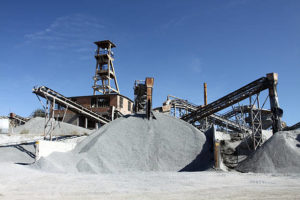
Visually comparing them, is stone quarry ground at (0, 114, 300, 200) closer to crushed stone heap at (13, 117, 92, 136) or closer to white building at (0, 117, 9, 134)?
crushed stone heap at (13, 117, 92, 136)

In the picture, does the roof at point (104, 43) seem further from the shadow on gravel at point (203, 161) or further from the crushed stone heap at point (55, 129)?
the shadow on gravel at point (203, 161)

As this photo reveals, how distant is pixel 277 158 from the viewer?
→ 49.8 feet

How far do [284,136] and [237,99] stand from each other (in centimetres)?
680

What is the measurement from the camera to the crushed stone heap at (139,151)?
1611 centimetres

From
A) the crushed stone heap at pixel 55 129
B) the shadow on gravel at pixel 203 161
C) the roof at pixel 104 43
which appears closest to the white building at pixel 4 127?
the crushed stone heap at pixel 55 129

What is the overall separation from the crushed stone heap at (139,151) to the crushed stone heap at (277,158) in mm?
2429

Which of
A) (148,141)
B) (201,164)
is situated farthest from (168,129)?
(201,164)

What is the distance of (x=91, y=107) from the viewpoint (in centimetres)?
3347

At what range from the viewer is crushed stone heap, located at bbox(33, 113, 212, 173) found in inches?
634

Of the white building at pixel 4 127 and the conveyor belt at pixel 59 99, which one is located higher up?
the conveyor belt at pixel 59 99

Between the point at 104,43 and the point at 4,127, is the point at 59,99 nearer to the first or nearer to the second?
the point at 4,127

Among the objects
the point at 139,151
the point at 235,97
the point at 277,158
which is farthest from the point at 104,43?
the point at 277,158

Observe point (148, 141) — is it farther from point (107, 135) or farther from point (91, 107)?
point (91, 107)

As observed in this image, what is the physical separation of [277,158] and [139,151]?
787 centimetres
